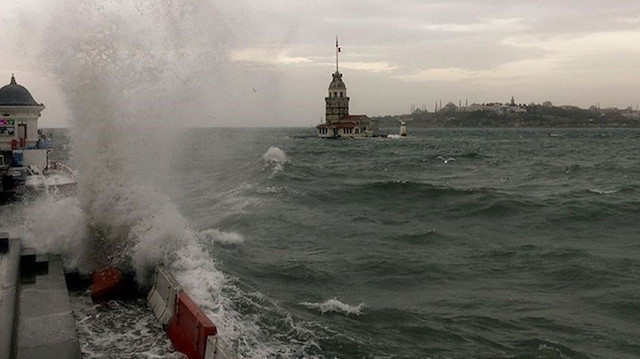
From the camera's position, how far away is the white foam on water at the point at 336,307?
1106 cm

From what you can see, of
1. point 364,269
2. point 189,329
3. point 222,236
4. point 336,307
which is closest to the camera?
point 189,329

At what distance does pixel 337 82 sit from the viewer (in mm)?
128625

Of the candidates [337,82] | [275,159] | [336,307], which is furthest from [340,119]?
[336,307]

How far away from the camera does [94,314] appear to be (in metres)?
9.44

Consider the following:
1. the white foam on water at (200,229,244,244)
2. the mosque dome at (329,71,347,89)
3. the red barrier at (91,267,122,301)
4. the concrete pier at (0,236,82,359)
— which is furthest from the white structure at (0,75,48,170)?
the mosque dome at (329,71,347,89)

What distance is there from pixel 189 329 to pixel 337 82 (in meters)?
123

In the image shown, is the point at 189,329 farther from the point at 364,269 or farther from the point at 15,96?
the point at 15,96

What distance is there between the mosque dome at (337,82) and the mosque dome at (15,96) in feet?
320

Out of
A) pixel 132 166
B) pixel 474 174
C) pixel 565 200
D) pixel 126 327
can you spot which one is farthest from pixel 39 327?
pixel 474 174

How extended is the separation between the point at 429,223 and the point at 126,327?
14.4 metres

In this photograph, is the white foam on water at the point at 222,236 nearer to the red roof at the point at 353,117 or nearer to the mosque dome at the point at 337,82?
the red roof at the point at 353,117

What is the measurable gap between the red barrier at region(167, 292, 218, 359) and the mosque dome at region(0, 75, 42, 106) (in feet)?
95.0

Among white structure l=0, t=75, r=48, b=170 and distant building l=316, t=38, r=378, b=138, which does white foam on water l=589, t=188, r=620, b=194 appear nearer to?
white structure l=0, t=75, r=48, b=170

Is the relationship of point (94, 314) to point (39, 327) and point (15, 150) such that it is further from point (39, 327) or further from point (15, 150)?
point (15, 150)
